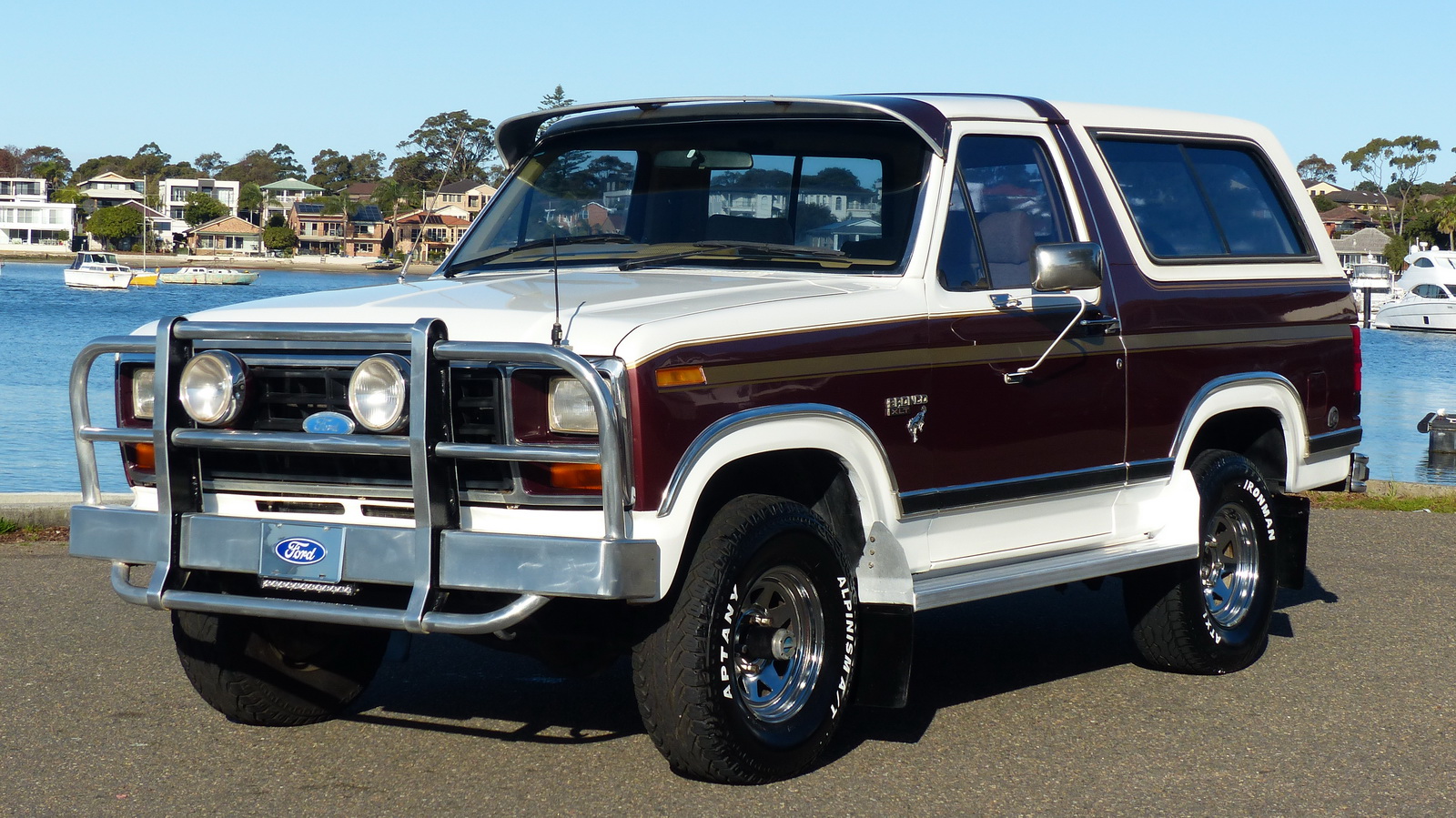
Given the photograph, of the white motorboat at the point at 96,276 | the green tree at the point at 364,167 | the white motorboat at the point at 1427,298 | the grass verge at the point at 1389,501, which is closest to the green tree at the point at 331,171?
the green tree at the point at 364,167

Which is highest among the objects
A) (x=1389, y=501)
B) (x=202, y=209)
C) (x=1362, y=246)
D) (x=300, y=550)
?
(x=202, y=209)

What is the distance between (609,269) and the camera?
5664 mm

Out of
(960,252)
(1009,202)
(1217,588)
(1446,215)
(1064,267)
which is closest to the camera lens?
(1064,267)

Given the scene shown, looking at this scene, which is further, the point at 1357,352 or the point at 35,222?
the point at 35,222

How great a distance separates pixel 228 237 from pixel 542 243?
143 m

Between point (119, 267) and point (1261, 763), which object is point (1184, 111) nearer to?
point (1261, 763)

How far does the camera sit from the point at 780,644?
499 centimetres

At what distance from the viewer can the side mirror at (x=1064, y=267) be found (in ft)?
17.6

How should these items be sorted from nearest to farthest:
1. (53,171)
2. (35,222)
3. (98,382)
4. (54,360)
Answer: (98,382), (54,360), (35,222), (53,171)

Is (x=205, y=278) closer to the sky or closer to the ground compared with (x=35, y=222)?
closer to the ground

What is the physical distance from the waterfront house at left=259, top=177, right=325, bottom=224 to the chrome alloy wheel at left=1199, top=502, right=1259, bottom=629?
151 m

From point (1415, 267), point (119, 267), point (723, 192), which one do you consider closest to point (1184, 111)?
point (723, 192)

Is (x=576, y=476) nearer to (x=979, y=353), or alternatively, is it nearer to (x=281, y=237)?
(x=979, y=353)

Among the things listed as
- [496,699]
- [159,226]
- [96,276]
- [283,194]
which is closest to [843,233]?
[496,699]
